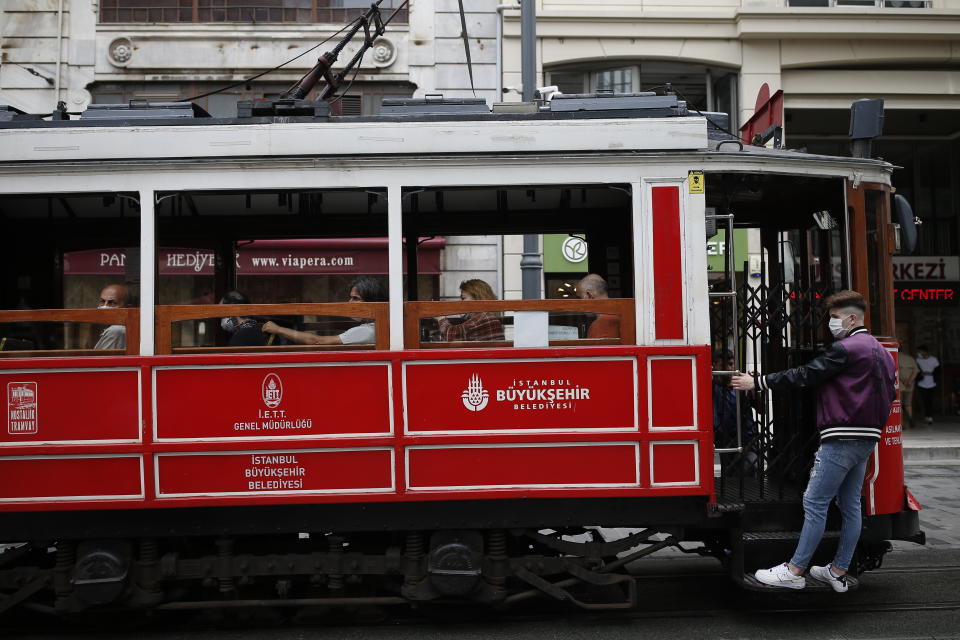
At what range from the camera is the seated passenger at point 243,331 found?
4.35 m

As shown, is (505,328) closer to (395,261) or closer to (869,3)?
(395,261)

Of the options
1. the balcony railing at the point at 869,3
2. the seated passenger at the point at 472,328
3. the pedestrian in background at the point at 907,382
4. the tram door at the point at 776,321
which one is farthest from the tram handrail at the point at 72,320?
the pedestrian in background at the point at 907,382

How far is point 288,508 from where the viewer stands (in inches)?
171

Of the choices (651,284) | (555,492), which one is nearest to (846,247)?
(651,284)

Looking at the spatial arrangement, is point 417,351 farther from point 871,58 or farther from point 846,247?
point 871,58

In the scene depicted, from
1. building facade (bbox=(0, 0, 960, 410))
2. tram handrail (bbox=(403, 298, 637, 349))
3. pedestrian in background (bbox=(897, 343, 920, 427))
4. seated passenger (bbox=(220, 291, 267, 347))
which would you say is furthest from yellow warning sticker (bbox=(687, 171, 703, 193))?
pedestrian in background (bbox=(897, 343, 920, 427))

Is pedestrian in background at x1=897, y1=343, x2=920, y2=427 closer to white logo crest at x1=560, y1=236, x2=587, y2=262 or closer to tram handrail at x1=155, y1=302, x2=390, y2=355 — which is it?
white logo crest at x1=560, y1=236, x2=587, y2=262

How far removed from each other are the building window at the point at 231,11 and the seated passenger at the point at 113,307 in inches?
388

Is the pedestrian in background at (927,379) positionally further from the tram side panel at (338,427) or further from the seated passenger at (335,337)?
the seated passenger at (335,337)

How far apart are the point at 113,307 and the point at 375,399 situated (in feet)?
5.16

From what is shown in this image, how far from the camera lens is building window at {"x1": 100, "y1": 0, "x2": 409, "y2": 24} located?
517 inches

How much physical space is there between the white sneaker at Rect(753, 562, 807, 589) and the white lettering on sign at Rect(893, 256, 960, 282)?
44.6 ft

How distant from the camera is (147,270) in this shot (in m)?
4.35

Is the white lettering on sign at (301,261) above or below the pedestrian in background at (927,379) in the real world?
above
